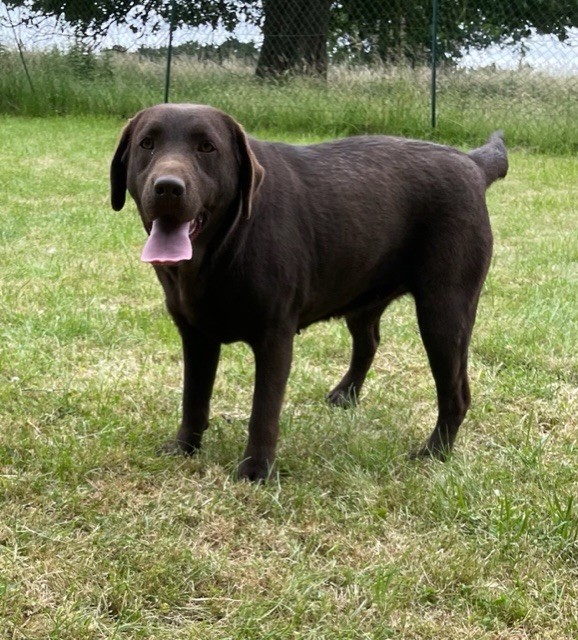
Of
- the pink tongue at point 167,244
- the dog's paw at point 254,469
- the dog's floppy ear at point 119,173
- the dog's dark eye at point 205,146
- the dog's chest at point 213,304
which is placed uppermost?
the dog's dark eye at point 205,146

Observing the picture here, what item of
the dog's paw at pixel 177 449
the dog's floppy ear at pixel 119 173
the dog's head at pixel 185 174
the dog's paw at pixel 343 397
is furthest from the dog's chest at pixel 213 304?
the dog's paw at pixel 343 397

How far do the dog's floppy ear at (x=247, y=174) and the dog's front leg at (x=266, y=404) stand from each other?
44 centimetres

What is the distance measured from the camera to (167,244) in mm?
2928

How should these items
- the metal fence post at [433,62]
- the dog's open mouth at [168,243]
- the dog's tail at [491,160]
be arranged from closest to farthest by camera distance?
the dog's open mouth at [168,243]
the dog's tail at [491,160]
the metal fence post at [433,62]

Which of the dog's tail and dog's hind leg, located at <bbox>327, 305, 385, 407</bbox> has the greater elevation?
the dog's tail

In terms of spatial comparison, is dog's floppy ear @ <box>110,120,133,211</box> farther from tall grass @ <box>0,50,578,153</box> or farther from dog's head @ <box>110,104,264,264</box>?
tall grass @ <box>0,50,578,153</box>

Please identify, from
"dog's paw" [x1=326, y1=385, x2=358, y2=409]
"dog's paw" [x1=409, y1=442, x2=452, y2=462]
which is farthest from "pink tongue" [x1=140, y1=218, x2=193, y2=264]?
"dog's paw" [x1=326, y1=385, x2=358, y2=409]

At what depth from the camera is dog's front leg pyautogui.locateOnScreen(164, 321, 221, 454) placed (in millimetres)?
3475

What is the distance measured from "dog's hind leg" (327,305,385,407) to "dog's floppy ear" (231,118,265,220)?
3.67 feet

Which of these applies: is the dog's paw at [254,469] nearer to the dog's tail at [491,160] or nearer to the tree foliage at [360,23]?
the dog's tail at [491,160]

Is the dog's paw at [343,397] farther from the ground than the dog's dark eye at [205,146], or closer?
closer

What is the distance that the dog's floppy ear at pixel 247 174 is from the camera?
3072mm

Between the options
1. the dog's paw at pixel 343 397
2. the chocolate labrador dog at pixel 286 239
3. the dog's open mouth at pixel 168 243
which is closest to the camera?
the dog's open mouth at pixel 168 243

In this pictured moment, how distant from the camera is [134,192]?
3119 mm
